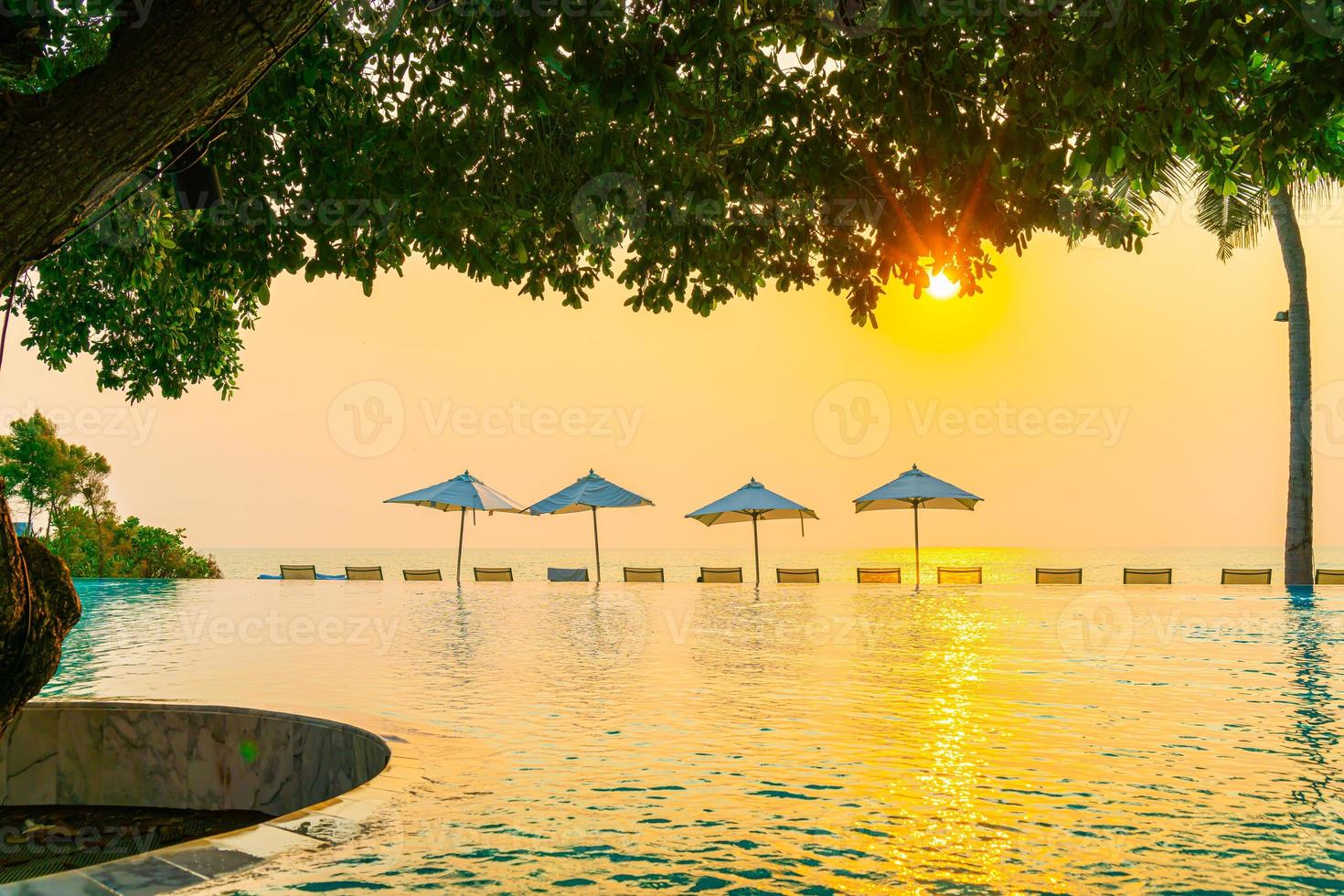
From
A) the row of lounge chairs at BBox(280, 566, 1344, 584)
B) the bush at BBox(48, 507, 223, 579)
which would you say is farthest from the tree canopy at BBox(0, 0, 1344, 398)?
the bush at BBox(48, 507, 223, 579)

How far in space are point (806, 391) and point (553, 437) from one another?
16.4m

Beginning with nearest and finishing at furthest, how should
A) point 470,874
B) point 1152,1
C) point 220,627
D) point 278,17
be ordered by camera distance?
1. point 470,874
2. point 278,17
3. point 1152,1
4. point 220,627

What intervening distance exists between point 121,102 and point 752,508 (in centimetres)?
2093

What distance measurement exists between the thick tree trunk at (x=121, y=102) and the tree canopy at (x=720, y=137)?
164 centimetres

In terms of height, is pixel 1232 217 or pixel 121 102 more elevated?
pixel 1232 217

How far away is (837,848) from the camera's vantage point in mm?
3803

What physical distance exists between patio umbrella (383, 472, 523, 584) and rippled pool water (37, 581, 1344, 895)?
1110cm

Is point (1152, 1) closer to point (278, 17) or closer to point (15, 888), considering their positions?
point (278, 17)

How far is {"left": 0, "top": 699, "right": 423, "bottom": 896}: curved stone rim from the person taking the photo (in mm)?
3256

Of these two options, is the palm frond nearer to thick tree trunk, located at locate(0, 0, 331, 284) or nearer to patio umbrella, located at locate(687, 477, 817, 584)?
patio umbrella, located at locate(687, 477, 817, 584)

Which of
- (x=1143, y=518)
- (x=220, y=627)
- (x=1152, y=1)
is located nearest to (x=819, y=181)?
(x=1152, y=1)

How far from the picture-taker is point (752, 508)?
79.0 feet

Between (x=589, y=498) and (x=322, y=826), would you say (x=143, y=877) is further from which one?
(x=589, y=498)

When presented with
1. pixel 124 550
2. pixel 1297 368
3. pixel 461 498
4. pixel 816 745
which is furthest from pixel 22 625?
pixel 124 550
